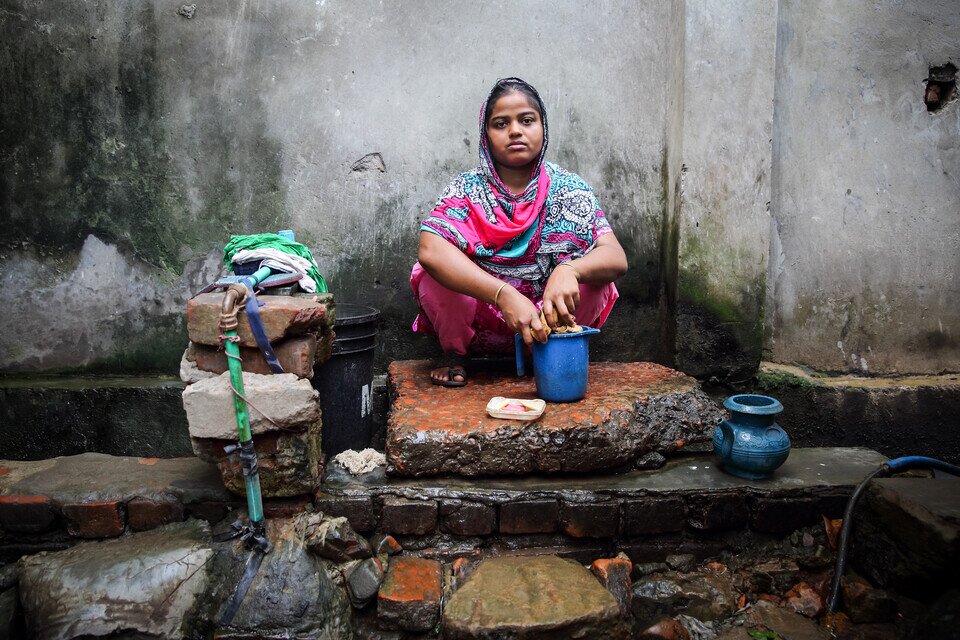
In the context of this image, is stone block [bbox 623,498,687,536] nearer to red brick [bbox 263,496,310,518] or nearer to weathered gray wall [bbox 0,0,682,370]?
red brick [bbox 263,496,310,518]

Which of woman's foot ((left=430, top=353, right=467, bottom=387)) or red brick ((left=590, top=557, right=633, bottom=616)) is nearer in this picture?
red brick ((left=590, top=557, right=633, bottom=616))

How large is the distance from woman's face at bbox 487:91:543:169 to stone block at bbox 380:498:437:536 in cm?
156

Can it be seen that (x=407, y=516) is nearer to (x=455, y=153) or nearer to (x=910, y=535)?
(x=910, y=535)

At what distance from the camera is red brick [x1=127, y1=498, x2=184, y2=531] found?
2.19 metres

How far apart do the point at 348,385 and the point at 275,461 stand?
0.56 meters

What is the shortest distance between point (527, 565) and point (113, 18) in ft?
11.2

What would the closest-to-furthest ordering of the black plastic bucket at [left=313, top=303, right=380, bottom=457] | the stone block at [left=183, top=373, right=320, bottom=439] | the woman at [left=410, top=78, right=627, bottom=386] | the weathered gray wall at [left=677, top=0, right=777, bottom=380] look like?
the stone block at [left=183, top=373, right=320, bottom=439] → the black plastic bucket at [left=313, top=303, right=380, bottom=457] → the woman at [left=410, top=78, right=627, bottom=386] → the weathered gray wall at [left=677, top=0, right=777, bottom=380]

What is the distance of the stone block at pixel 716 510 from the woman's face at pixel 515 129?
5.34 feet

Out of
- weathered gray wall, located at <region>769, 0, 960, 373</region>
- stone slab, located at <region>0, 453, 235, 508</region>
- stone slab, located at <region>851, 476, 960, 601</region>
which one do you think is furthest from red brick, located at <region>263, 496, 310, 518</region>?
weathered gray wall, located at <region>769, 0, 960, 373</region>

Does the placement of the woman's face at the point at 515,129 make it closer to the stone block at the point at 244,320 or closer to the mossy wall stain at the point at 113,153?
the stone block at the point at 244,320

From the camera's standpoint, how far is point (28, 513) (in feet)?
7.18

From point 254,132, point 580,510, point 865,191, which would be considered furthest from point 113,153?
point 865,191

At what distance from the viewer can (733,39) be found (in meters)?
3.07

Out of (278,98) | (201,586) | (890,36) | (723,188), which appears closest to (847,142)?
(890,36)
